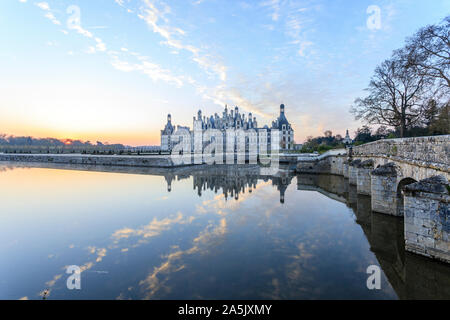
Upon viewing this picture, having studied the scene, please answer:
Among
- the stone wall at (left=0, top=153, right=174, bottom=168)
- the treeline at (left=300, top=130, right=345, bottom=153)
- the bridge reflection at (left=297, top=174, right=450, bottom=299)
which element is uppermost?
the treeline at (left=300, top=130, right=345, bottom=153)

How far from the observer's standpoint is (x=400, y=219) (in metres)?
10.0

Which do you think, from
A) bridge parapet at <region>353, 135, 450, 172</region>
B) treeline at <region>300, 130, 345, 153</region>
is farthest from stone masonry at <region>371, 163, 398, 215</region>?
treeline at <region>300, 130, 345, 153</region>

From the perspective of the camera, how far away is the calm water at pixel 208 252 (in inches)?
204

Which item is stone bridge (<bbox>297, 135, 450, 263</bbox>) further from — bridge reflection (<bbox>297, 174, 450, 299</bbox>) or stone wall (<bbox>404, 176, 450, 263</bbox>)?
bridge reflection (<bbox>297, 174, 450, 299</bbox>)

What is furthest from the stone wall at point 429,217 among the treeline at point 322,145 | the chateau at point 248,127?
the chateau at point 248,127

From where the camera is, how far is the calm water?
519 centimetres

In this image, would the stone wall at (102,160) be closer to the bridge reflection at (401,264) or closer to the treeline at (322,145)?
the treeline at (322,145)

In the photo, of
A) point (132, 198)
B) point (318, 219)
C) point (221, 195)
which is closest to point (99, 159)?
point (132, 198)

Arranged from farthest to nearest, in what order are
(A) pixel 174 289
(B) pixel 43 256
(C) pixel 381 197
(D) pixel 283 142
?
(D) pixel 283 142 → (C) pixel 381 197 → (B) pixel 43 256 → (A) pixel 174 289

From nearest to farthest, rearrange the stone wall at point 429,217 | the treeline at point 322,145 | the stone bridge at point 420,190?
the stone wall at point 429,217
the stone bridge at point 420,190
the treeline at point 322,145

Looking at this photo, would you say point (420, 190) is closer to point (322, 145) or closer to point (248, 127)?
point (322, 145)

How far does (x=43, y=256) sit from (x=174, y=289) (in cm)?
504

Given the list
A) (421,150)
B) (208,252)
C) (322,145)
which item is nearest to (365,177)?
(421,150)
